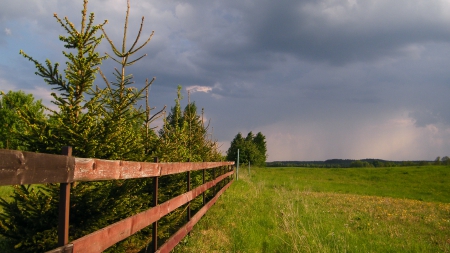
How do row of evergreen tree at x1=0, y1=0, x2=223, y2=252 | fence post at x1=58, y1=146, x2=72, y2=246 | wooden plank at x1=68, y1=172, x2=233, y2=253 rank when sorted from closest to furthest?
fence post at x1=58, y1=146, x2=72, y2=246 → wooden plank at x1=68, y1=172, x2=233, y2=253 → row of evergreen tree at x1=0, y1=0, x2=223, y2=252

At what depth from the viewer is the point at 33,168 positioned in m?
1.76

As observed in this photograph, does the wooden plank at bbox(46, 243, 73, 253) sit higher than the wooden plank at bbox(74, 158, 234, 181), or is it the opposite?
the wooden plank at bbox(74, 158, 234, 181)

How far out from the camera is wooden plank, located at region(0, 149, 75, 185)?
1.58 meters

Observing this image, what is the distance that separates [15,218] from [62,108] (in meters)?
1.19

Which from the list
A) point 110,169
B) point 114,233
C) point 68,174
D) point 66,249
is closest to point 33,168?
point 68,174

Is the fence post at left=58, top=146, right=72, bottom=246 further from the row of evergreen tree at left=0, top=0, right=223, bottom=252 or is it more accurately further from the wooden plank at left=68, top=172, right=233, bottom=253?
the row of evergreen tree at left=0, top=0, right=223, bottom=252

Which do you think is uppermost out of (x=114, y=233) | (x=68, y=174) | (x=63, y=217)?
(x=68, y=174)

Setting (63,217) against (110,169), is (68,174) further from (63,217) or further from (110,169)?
(110,169)

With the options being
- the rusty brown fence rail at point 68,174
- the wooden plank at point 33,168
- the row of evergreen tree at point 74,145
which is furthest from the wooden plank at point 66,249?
the row of evergreen tree at point 74,145

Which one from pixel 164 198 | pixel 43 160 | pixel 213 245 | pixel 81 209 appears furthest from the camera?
pixel 164 198

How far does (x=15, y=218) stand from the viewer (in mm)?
3625

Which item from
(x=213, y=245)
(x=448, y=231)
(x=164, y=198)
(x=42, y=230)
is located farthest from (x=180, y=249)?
(x=448, y=231)

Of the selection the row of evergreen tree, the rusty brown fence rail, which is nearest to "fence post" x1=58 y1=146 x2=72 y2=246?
the rusty brown fence rail

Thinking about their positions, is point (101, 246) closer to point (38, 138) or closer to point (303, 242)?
point (38, 138)
